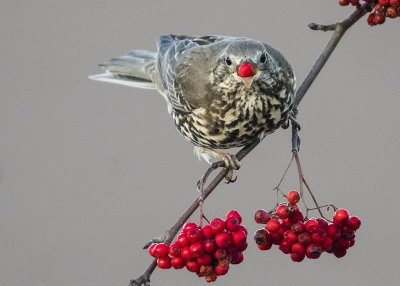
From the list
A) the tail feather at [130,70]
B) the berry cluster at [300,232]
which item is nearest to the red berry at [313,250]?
the berry cluster at [300,232]

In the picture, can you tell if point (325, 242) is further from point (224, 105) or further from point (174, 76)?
point (174, 76)

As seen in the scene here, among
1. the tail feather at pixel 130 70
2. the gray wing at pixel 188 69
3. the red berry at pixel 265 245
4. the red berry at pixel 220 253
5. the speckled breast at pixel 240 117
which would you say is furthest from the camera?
the tail feather at pixel 130 70

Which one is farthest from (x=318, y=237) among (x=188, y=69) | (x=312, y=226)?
(x=188, y=69)

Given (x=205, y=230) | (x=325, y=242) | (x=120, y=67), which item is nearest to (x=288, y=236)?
(x=325, y=242)

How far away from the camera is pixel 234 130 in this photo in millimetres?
2303

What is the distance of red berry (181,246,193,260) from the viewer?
1.71 metres

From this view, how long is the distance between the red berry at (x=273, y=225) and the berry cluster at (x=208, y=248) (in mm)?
81

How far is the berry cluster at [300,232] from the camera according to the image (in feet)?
5.70

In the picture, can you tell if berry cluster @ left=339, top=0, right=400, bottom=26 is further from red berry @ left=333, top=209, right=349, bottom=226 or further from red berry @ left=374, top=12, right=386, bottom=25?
red berry @ left=333, top=209, right=349, bottom=226

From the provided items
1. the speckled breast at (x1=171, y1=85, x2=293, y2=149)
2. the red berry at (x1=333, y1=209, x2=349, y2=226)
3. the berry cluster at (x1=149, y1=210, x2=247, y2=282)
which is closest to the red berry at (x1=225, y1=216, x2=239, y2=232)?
the berry cluster at (x1=149, y1=210, x2=247, y2=282)

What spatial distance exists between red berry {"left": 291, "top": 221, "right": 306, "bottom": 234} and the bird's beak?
0.50 meters

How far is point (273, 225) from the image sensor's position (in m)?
1.77

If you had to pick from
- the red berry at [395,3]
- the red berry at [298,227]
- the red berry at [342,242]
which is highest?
the red berry at [395,3]

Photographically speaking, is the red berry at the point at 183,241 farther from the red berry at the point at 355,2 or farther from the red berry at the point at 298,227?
the red berry at the point at 355,2
